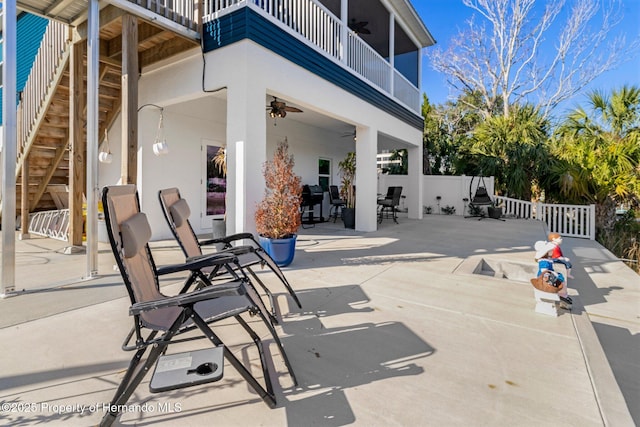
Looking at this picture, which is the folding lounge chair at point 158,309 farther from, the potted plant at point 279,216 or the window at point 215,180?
the window at point 215,180

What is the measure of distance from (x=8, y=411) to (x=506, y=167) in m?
13.7

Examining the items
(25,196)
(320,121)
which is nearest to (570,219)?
(320,121)

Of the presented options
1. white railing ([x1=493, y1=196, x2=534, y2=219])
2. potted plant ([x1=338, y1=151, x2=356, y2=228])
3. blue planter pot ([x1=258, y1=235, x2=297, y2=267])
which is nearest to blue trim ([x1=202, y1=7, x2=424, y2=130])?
potted plant ([x1=338, y1=151, x2=356, y2=228])

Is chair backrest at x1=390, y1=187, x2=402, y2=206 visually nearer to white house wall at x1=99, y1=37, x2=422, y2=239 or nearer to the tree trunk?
white house wall at x1=99, y1=37, x2=422, y2=239

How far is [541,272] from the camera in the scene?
297cm

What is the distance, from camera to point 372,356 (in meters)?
2.13

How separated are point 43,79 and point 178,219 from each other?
5477 millimetres

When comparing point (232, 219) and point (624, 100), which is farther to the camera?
point (624, 100)

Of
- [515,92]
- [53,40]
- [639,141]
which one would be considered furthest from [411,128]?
[515,92]

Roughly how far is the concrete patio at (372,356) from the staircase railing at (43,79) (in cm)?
321

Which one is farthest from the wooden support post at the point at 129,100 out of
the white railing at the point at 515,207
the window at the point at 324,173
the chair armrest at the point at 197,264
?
the white railing at the point at 515,207

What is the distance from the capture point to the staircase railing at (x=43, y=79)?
532 cm

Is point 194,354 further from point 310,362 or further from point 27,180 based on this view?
point 27,180

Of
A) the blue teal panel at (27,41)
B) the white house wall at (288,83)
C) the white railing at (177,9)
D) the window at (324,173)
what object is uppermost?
the blue teal panel at (27,41)
